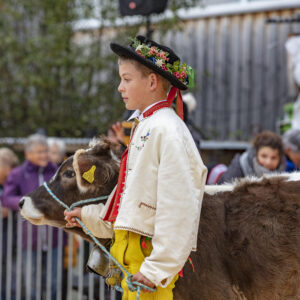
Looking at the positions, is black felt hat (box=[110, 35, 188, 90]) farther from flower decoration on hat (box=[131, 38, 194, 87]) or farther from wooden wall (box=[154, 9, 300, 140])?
wooden wall (box=[154, 9, 300, 140])

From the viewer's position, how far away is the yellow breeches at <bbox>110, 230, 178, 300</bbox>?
211 centimetres

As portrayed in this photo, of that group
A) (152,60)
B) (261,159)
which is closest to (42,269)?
(261,159)

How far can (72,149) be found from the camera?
26.2 ft

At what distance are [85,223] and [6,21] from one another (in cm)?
704

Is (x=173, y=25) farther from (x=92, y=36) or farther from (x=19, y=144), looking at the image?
(x=19, y=144)

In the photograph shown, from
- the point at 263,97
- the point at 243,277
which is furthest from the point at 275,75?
the point at 243,277

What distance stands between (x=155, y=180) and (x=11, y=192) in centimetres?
290

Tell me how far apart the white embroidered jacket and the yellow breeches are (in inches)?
4.7

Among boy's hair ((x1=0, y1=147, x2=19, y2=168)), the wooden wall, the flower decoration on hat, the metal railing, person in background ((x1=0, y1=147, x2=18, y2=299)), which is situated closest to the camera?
the flower decoration on hat

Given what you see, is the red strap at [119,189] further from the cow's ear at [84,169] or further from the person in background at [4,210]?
the person in background at [4,210]

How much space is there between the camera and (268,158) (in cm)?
396

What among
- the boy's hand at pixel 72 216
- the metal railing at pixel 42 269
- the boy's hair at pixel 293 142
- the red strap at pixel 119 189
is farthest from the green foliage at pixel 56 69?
the red strap at pixel 119 189

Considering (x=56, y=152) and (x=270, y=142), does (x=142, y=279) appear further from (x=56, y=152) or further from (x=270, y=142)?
(x=56, y=152)

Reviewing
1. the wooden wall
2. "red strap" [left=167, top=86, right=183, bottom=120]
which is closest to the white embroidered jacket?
"red strap" [left=167, top=86, right=183, bottom=120]
